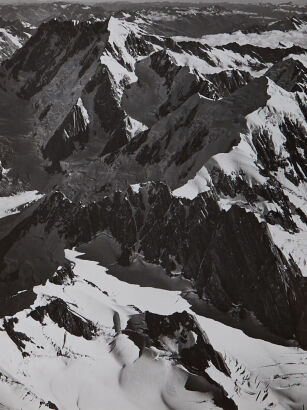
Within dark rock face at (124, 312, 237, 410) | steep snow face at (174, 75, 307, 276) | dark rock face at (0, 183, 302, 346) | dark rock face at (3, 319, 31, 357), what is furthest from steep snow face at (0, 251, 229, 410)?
steep snow face at (174, 75, 307, 276)

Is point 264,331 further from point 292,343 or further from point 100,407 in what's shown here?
point 100,407

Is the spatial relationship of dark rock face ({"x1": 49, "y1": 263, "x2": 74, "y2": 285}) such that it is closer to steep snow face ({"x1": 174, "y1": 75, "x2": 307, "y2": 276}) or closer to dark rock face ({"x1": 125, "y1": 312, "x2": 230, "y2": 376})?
dark rock face ({"x1": 125, "y1": 312, "x2": 230, "y2": 376})

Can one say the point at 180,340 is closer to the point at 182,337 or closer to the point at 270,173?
the point at 182,337

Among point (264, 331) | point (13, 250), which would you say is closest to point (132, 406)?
point (264, 331)

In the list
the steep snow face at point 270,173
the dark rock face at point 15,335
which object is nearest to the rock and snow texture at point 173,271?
the dark rock face at point 15,335

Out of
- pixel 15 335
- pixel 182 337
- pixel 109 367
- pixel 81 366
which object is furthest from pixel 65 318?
pixel 182 337

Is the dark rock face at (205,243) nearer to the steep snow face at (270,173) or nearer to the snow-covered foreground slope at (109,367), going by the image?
the steep snow face at (270,173)
